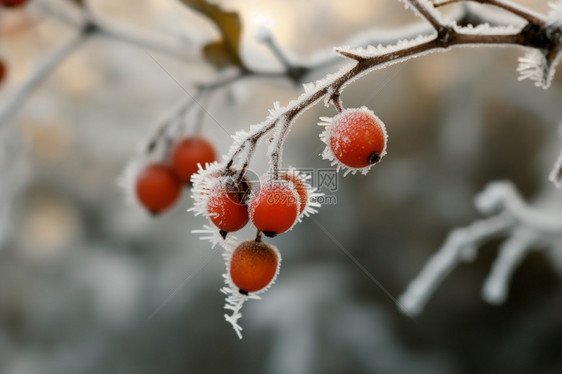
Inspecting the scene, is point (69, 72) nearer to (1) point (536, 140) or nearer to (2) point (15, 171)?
(2) point (15, 171)

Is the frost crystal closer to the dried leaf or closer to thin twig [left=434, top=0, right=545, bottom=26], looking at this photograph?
thin twig [left=434, top=0, right=545, bottom=26]

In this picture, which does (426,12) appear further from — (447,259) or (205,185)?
(447,259)

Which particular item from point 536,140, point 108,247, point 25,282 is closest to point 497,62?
point 536,140

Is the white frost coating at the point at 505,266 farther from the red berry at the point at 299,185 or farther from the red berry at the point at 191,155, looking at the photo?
the red berry at the point at 299,185

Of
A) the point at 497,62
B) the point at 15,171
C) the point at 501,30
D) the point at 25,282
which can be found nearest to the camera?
the point at 501,30

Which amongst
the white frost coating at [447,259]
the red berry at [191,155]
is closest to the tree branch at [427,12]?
the red berry at [191,155]

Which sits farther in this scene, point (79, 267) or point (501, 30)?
point (79, 267)

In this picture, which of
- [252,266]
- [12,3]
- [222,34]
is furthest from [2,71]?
[252,266]

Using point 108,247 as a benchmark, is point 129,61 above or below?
above
